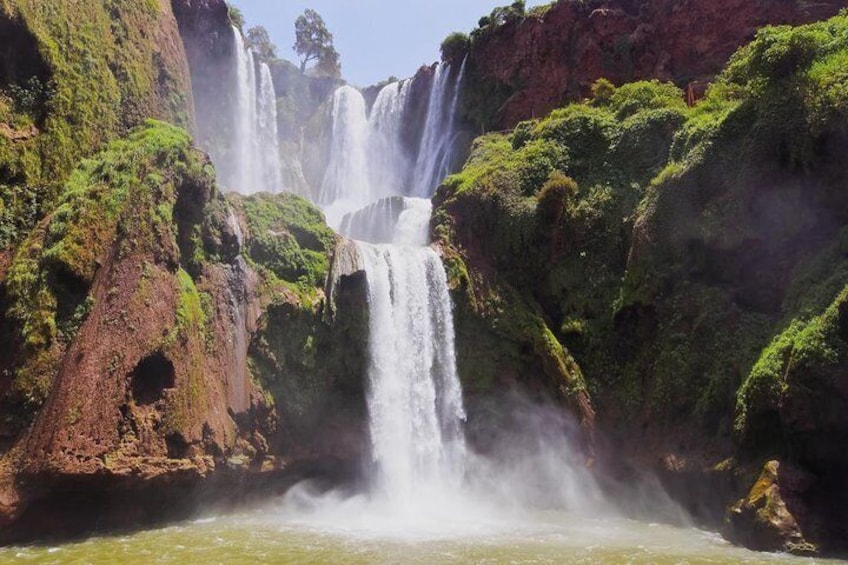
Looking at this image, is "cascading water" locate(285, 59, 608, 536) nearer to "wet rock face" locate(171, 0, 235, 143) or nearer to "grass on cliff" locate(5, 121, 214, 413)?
"grass on cliff" locate(5, 121, 214, 413)

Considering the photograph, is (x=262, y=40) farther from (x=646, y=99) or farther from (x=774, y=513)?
(x=774, y=513)

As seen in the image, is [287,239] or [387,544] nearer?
[387,544]

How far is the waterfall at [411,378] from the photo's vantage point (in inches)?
796

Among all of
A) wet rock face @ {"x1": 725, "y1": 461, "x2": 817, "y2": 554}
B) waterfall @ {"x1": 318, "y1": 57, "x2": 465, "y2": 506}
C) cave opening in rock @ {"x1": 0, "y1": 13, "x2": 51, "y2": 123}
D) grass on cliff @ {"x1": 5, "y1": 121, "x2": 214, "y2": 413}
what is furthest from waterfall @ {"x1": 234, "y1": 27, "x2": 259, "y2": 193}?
wet rock face @ {"x1": 725, "y1": 461, "x2": 817, "y2": 554}

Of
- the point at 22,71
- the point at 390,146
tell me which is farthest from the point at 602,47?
the point at 22,71

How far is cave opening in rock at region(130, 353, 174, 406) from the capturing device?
15.7 m

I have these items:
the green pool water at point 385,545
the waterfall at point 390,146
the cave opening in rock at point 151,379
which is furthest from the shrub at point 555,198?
the waterfall at point 390,146

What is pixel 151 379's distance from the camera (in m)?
16.2

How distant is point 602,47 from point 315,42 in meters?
47.5

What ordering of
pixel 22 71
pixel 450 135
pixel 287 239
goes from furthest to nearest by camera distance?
pixel 450 135
pixel 287 239
pixel 22 71

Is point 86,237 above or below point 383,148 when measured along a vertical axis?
below

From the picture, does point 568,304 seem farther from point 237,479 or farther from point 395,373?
point 237,479

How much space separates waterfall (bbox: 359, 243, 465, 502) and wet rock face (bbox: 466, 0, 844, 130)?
19061mm

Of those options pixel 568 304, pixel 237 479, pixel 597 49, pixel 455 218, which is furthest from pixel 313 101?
pixel 237 479
